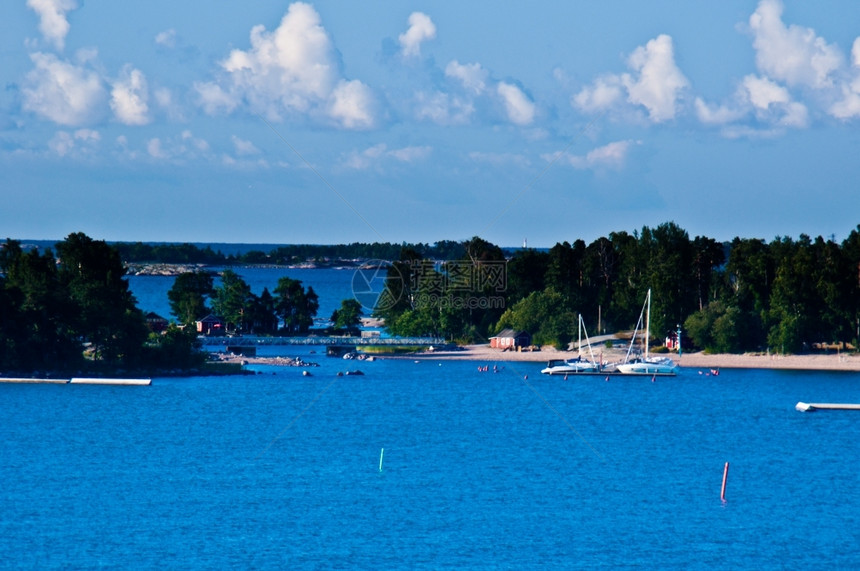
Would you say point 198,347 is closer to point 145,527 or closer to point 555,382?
point 555,382

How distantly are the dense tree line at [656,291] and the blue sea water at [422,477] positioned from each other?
55.7 feet

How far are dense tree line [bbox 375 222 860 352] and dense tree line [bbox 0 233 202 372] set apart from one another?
40.7 meters

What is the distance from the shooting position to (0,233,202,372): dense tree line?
109 m

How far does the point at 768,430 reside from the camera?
89.8 meters

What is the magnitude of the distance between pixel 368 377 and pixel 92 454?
50.8 meters

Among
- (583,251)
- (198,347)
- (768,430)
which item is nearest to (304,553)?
(768,430)

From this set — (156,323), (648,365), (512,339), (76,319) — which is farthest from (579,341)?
(76,319)

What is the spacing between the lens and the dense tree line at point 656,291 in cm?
12825

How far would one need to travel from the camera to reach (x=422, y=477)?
67938mm

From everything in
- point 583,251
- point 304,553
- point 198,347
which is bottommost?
point 304,553

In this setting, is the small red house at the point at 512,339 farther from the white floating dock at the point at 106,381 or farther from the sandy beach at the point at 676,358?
the white floating dock at the point at 106,381

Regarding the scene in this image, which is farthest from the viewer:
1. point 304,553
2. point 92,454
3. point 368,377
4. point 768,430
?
point 368,377

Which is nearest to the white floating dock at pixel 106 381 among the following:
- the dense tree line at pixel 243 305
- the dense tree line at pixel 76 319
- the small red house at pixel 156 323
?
the dense tree line at pixel 76 319

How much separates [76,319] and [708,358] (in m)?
64.0
